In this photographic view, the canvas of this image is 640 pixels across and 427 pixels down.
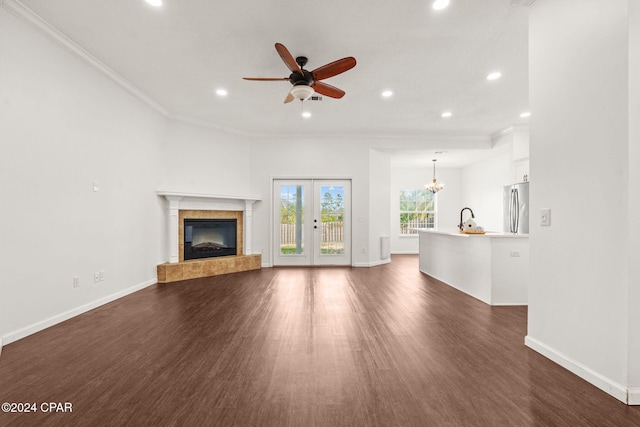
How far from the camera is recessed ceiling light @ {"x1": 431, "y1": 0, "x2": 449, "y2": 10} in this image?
2528 millimetres

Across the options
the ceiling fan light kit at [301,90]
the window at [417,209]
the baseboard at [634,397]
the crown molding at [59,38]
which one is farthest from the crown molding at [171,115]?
the baseboard at [634,397]

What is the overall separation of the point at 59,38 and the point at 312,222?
4881 millimetres

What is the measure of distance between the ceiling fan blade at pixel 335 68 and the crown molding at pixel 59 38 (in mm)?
2713

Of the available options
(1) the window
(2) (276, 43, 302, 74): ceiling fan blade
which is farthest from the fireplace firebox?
(1) the window

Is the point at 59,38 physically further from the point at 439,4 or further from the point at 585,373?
the point at 585,373

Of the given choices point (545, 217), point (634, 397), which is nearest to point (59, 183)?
point (545, 217)

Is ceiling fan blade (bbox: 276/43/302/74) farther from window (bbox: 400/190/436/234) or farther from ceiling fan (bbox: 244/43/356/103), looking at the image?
window (bbox: 400/190/436/234)

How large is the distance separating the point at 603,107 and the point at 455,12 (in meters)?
1.60

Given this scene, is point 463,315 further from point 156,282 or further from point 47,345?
point 156,282

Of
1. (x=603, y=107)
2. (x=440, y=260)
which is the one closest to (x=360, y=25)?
(x=603, y=107)

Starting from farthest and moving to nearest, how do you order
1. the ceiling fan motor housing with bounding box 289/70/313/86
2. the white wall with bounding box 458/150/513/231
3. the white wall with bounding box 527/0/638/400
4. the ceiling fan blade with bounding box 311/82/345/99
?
the white wall with bounding box 458/150/513/231 < the ceiling fan blade with bounding box 311/82/345/99 < the ceiling fan motor housing with bounding box 289/70/313/86 < the white wall with bounding box 527/0/638/400

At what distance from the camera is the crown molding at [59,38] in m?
2.56

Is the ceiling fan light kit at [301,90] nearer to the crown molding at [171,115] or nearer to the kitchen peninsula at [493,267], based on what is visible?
the crown molding at [171,115]

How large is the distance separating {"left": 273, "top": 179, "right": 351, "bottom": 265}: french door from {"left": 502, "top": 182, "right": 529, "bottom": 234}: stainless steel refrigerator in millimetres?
3588
